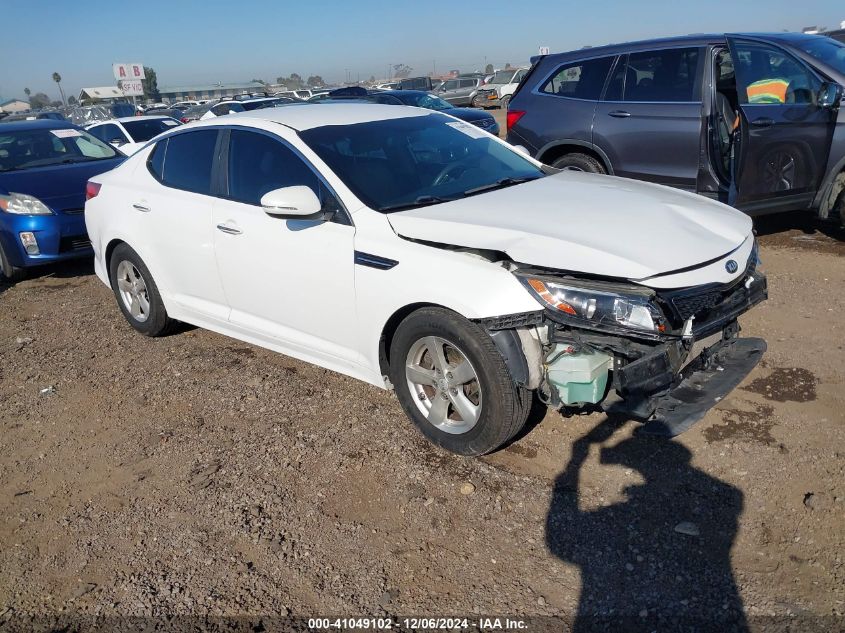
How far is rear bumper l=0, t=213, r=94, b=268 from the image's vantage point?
7.21 m

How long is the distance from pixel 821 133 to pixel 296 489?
5.49 metres

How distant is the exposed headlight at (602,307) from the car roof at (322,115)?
202 cm

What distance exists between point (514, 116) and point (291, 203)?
15.7ft

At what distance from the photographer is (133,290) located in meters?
5.57

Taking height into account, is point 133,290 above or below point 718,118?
below

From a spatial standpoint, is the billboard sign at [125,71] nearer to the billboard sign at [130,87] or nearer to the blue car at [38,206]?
the billboard sign at [130,87]

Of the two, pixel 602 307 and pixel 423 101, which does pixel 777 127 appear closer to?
pixel 602 307

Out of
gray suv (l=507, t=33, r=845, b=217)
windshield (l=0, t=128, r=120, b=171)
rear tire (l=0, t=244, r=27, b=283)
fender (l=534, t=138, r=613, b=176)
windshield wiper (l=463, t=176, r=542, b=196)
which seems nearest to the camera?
windshield wiper (l=463, t=176, r=542, b=196)

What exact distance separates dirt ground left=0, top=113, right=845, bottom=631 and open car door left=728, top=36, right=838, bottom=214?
174 centimetres

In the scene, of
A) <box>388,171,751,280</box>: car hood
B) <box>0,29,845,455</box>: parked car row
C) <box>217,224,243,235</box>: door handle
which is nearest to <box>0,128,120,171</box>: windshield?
<box>0,29,845,455</box>: parked car row

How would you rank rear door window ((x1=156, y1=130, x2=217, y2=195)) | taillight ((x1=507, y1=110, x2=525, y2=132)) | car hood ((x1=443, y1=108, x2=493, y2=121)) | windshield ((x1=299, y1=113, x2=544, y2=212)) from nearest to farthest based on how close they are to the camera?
1. windshield ((x1=299, y1=113, x2=544, y2=212))
2. rear door window ((x1=156, y1=130, x2=217, y2=195))
3. taillight ((x1=507, y1=110, x2=525, y2=132))
4. car hood ((x1=443, y1=108, x2=493, y2=121))

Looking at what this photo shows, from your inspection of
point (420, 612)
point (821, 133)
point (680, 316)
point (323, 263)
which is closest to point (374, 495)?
point (420, 612)

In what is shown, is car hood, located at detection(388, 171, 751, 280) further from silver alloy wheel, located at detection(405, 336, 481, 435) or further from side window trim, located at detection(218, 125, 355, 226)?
silver alloy wheel, located at detection(405, 336, 481, 435)

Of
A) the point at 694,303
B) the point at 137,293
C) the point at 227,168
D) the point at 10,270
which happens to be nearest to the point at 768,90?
the point at 694,303
